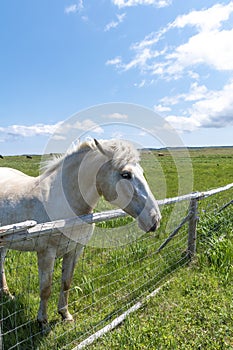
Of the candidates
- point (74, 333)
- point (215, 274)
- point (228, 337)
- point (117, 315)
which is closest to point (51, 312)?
point (74, 333)

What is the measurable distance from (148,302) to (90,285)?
806 millimetres

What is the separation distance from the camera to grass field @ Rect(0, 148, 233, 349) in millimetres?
3078

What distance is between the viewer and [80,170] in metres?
2.99

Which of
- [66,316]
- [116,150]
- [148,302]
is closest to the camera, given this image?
[116,150]

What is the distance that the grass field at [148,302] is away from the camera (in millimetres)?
3078

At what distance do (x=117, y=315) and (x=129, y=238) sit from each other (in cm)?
198

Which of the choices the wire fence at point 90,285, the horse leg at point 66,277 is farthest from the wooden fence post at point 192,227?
the horse leg at point 66,277

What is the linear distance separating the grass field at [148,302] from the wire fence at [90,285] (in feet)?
0.04

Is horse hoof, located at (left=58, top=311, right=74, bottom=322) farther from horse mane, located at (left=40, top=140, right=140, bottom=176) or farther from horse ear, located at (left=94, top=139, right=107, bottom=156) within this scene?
horse ear, located at (left=94, top=139, right=107, bottom=156)

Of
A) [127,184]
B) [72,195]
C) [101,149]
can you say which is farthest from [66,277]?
[101,149]

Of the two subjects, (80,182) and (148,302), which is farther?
(148,302)

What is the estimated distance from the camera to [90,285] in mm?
3975

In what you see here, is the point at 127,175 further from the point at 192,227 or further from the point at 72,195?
the point at 192,227

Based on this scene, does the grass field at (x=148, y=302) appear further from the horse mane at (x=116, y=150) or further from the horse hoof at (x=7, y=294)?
the horse mane at (x=116, y=150)
